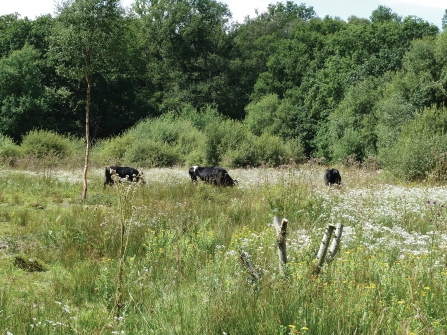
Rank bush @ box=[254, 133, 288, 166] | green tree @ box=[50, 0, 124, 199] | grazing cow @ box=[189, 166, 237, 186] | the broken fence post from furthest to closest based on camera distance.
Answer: bush @ box=[254, 133, 288, 166], grazing cow @ box=[189, 166, 237, 186], green tree @ box=[50, 0, 124, 199], the broken fence post

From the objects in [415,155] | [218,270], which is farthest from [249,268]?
[415,155]

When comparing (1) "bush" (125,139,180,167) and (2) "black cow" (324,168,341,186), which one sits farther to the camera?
(1) "bush" (125,139,180,167)

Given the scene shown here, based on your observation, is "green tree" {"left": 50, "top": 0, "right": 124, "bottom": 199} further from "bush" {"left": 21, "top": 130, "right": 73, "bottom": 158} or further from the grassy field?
"bush" {"left": 21, "top": 130, "right": 73, "bottom": 158}

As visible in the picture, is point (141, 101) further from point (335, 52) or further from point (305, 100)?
point (335, 52)

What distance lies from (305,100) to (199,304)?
1765 inches

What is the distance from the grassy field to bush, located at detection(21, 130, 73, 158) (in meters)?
14.4

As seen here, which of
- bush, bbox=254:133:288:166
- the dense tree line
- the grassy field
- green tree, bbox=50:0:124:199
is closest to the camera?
the grassy field

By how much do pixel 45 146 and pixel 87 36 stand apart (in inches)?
595

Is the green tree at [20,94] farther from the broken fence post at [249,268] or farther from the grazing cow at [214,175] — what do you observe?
the broken fence post at [249,268]

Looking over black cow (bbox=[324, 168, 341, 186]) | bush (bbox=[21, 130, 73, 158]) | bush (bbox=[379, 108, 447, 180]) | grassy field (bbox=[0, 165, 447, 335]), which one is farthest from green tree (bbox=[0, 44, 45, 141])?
bush (bbox=[379, 108, 447, 180])

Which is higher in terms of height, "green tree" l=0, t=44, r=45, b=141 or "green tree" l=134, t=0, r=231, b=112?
"green tree" l=134, t=0, r=231, b=112

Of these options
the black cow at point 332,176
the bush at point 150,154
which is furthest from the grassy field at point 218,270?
the bush at point 150,154

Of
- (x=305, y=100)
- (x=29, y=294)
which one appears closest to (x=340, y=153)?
(x=305, y=100)

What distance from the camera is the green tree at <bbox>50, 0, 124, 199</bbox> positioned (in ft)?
44.3
